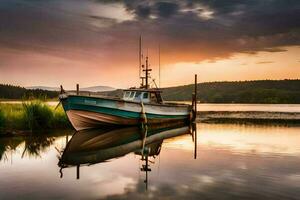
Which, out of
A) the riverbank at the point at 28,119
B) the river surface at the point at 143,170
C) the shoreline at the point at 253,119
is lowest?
the shoreline at the point at 253,119

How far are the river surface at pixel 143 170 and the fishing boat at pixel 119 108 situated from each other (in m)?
6.01

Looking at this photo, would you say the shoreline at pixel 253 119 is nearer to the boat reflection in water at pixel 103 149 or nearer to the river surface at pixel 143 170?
the river surface at pixel 143 170

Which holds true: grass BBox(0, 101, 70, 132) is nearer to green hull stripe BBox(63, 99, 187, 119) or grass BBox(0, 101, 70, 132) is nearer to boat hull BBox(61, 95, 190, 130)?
green hull stripe BBox(63, 99, 187, 119)

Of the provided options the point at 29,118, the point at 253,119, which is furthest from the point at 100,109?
the point at 253,119

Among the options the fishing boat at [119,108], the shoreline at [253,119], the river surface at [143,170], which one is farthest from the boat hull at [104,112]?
the shoreline at [253,119]

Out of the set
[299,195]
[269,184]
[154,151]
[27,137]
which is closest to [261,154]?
[154,151]

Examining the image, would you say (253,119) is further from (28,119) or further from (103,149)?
(103,149)

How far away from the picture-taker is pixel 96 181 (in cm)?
1188

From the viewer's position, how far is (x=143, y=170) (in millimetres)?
14000

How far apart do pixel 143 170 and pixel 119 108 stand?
1638 centimetres

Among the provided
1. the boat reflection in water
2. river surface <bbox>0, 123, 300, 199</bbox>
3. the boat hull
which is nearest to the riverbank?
the boat hull

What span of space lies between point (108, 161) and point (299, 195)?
7.63 m

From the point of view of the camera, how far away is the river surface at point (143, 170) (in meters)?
10.6

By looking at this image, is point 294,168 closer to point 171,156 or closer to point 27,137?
point 171,156
